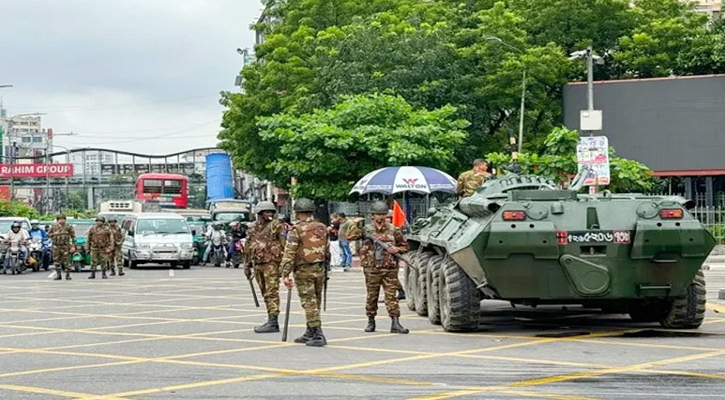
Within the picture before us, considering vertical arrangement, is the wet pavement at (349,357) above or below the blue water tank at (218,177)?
below

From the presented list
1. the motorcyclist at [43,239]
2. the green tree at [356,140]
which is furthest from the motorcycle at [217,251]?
the motorcyclist at [43,239]

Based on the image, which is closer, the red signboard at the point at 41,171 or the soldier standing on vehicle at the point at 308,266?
the soldier standing on vehicle at the point at 308,266

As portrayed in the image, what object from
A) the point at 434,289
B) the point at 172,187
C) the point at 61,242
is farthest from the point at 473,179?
the point at 172,187

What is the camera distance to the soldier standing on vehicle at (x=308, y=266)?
42.2 feet

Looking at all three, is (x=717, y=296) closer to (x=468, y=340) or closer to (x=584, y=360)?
(x=468, y=340)

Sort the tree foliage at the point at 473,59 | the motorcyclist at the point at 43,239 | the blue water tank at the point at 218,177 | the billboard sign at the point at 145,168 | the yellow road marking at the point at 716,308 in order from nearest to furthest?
1. the yellow road marking at the point at 716,308
2. the motorcyclist at the point at 43,239
3. the tree foliage at the point at 473,59
4. the blue water tank at the point at 218,177
5. the billboard sign at the point at 145,168

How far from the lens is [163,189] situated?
203 ft

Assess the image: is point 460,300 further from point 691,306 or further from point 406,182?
point 406,182

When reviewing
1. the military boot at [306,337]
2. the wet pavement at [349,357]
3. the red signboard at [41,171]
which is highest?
the red signboard at [41,171]

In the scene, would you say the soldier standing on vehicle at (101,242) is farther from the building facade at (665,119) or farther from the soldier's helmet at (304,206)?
the building facade at (665,119)

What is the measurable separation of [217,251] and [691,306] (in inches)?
991

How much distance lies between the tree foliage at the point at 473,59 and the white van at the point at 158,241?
421 centimetres

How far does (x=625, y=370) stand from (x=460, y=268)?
3668 millimetres

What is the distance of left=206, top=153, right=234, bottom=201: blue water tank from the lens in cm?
6936
